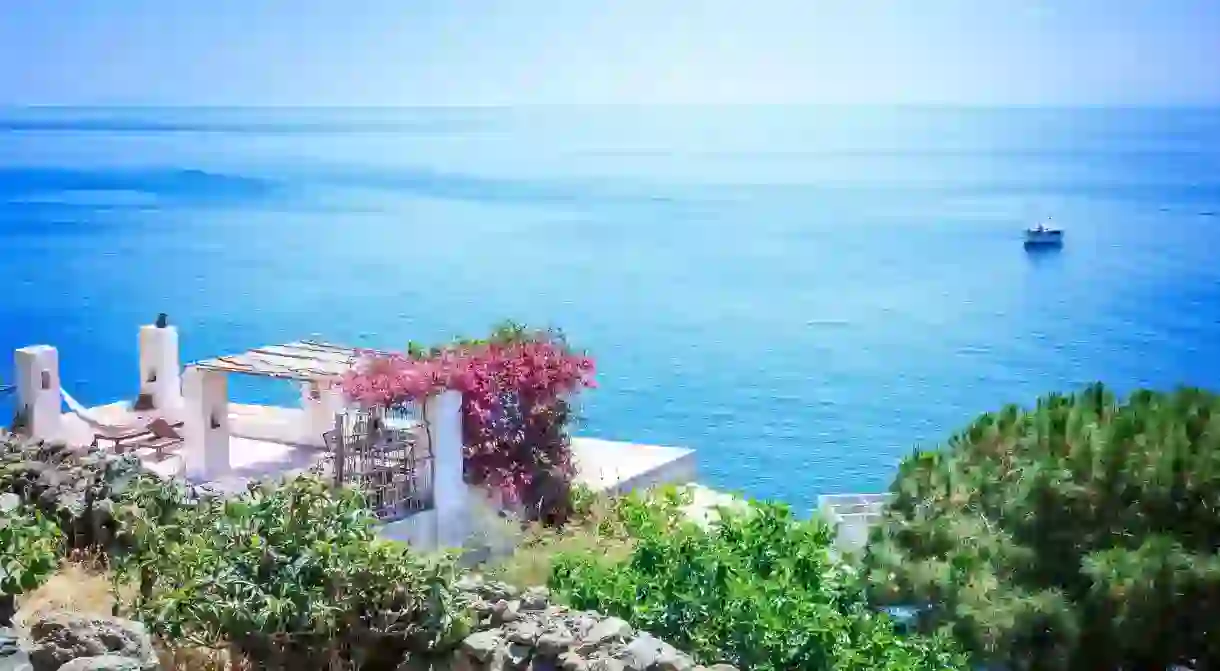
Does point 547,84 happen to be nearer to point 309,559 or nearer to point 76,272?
point 76,272

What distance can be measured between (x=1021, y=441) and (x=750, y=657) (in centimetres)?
158

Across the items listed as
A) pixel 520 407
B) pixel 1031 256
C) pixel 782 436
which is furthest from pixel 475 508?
pixel 1031 256

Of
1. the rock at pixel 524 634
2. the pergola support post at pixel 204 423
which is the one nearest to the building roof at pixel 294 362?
the pergola support post at pixel 204 423

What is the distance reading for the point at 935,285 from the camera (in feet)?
84.5

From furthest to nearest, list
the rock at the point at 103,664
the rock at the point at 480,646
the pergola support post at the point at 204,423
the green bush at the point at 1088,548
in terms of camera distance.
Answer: the pergola support post at the point at 204,423 < the green bush at the point at 1088,548 < the rock at the point at 480,646 < the rock at the point at 103,664

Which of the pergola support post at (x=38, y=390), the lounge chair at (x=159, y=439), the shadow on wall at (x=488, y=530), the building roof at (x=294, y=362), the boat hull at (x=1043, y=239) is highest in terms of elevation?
the boat hull at (x=1043, y=239)

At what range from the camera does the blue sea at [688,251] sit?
824 inches

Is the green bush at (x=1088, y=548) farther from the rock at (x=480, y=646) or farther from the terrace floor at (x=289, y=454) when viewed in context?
the terrace floor at (x=289, y=454)

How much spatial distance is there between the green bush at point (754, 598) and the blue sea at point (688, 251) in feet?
37.0

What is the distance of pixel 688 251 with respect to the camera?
29.0 meters

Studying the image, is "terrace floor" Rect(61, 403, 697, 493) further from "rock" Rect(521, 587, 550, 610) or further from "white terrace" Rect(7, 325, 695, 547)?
"rock" Rect(521, 587, 550, 610)

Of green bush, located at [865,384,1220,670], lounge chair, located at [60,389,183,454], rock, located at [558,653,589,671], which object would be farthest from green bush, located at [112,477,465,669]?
lounge chair, located at [60,389,183,454]

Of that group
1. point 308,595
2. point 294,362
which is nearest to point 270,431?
point 294,362

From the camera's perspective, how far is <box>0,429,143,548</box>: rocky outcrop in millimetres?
5891
